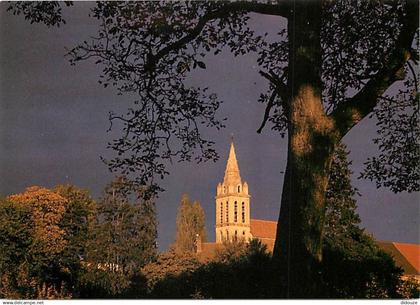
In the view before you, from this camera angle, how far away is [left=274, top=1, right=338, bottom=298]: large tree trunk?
7.03m

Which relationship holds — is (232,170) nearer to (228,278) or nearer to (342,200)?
(228,278)

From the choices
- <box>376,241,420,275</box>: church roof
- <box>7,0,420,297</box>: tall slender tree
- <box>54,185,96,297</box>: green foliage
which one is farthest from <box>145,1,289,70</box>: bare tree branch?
<box>376,241,420,275</box>: church roof

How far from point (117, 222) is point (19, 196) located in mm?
1209

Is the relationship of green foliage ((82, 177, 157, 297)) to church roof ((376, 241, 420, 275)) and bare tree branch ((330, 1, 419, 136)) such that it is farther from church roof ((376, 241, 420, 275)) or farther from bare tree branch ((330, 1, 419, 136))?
church roof ((376, 241, 420, 275))

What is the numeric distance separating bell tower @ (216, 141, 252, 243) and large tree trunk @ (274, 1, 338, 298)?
1.73 feet

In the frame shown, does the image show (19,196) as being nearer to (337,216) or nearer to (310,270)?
(310,270)

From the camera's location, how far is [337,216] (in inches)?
322

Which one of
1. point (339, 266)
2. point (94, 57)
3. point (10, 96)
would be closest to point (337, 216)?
point (339, 266)

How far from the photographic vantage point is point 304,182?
7.02m

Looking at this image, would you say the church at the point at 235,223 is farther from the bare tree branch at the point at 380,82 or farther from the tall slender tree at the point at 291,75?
the bare tree branch at the point at 380,82

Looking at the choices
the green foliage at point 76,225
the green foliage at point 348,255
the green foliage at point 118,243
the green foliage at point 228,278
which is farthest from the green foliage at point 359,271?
the green foliage at point 76,225

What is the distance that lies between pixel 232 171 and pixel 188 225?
88cm

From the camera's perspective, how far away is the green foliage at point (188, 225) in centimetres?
727

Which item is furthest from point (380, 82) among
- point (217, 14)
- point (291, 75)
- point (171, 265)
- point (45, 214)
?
point (45, 214)
